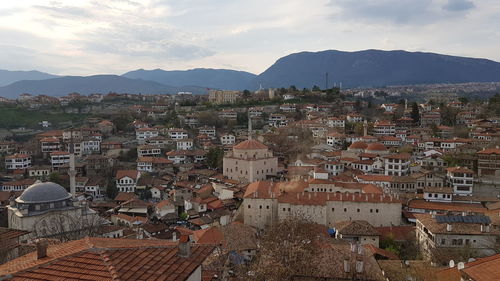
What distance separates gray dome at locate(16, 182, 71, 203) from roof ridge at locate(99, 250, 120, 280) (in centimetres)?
2087

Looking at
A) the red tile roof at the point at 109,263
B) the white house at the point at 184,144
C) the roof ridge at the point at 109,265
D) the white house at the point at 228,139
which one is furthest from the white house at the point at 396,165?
the roof ridge at the point at 109,265

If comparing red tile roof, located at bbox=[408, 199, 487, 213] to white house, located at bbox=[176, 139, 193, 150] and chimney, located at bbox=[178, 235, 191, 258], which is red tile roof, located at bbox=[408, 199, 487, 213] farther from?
white house, located at bbox=[176, 139, 193, 150]

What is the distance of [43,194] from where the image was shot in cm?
2464

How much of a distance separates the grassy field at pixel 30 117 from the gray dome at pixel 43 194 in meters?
37.2

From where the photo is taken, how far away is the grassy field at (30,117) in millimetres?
57781

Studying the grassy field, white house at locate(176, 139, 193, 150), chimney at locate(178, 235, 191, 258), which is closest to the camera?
chimney at locate(178, 235, 191, 258)

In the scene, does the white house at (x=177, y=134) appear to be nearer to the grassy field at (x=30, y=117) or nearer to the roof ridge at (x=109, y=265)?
the grassy field at (x=30, y=117)

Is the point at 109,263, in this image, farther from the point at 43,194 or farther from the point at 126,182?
the point at 126,182

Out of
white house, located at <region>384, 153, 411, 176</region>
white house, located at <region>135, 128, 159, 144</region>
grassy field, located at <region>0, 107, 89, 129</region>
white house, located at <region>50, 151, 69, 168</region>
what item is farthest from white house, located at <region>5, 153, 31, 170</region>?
white house, located at <region>384, 153, 411, 176</region>

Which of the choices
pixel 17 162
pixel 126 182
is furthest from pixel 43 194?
pixel 17 162

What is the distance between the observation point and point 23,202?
24.2 metres

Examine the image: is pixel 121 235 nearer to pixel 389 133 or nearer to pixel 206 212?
pixel 206 212

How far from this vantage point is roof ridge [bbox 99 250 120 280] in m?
5.66

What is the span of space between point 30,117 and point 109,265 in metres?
62.8
